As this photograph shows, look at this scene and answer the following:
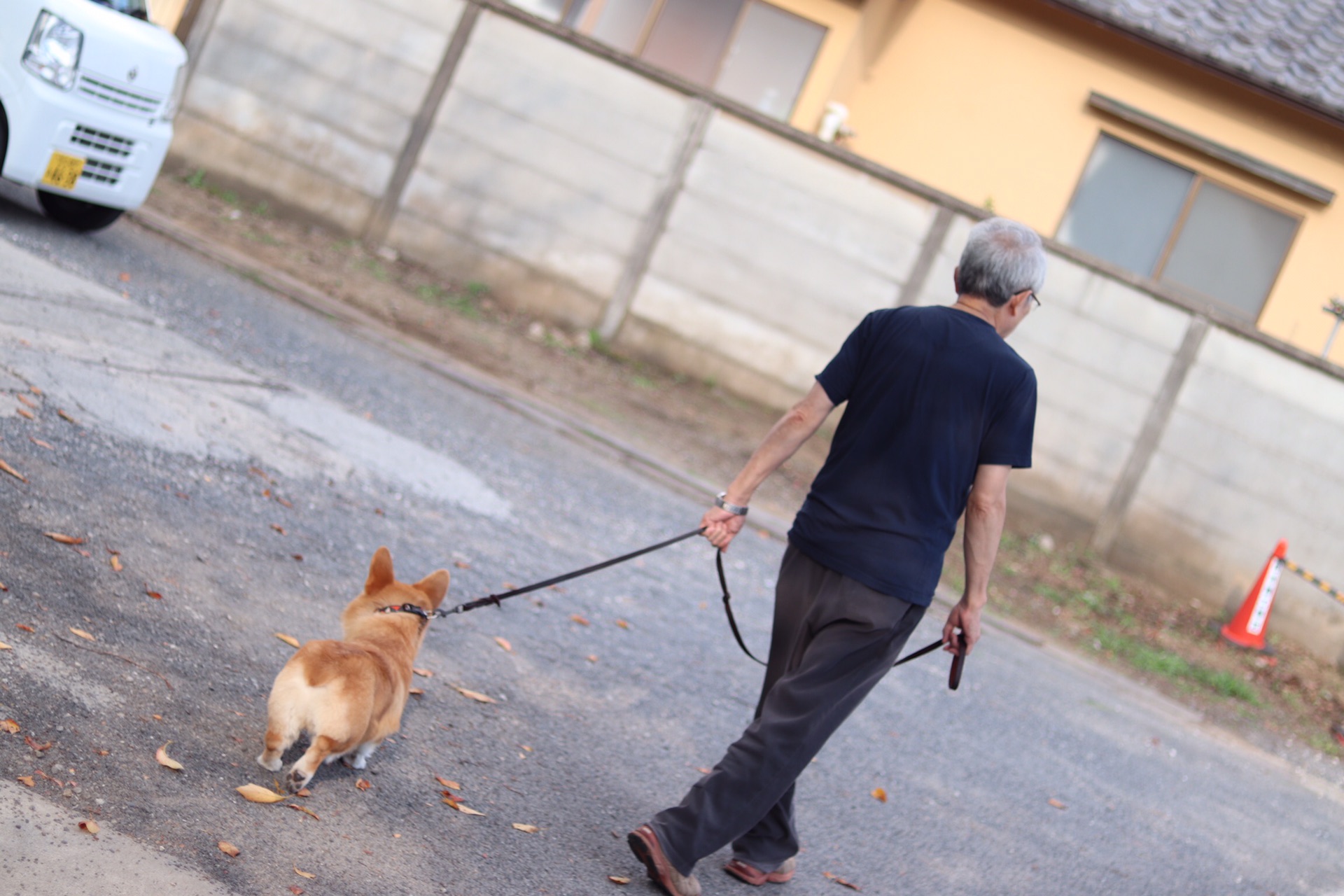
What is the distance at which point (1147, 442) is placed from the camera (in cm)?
1060

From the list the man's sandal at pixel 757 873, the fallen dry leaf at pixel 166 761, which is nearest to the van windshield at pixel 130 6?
the fallen dry leaf at pixel 166 761

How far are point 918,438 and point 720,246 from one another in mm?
7879

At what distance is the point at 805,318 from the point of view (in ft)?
36.1

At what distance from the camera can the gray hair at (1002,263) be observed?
3.41m

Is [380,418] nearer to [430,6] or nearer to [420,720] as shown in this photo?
[420,720]

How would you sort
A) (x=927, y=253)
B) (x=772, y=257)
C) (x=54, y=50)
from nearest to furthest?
(x=54, y=50)
(x=927, y=253)
(x=772, y=257)

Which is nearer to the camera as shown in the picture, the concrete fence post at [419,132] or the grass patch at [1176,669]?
the grass patch at [1176,669]

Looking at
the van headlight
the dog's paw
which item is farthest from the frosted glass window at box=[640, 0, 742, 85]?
the dog's paw

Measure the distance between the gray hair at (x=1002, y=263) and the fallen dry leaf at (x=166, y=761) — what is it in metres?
2.57

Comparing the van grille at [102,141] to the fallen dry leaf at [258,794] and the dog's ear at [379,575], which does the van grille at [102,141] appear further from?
the fallen dry leaf at [258,794]

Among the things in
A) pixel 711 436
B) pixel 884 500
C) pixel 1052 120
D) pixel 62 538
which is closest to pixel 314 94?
pixel 711 436

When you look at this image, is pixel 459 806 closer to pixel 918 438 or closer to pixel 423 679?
pixel 423 679

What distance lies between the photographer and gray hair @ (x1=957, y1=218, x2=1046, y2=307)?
11.2 ft

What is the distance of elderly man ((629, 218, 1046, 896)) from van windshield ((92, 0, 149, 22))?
22.5 feet
